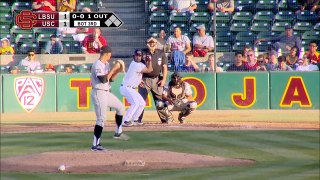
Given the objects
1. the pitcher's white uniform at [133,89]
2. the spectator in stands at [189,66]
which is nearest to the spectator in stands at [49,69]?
the spectator in stands at [189,66]

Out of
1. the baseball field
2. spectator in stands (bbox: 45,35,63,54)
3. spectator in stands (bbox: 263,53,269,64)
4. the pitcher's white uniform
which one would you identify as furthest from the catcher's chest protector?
spectator in stands (bbox: 45,35,63,54)

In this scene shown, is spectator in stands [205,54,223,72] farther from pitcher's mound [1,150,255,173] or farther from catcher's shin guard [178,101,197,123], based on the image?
pitcher's mound [1,150,255,173]

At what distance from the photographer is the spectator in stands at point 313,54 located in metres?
23.9

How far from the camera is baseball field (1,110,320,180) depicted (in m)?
13.0

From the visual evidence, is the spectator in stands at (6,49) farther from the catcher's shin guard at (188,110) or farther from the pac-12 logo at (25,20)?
the catcher's shin guard at (188,110)

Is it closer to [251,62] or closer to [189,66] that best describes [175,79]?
[189,66]

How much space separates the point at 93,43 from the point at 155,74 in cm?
478

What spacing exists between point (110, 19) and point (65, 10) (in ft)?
4.21

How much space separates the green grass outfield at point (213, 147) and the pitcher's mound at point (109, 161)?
409mm

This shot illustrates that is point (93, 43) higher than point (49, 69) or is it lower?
higher

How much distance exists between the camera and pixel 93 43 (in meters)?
24.3

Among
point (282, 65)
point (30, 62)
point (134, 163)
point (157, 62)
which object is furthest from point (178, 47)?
point (134, 163)

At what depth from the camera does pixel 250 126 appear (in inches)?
787

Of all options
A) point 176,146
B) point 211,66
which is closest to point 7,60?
point 211,66
